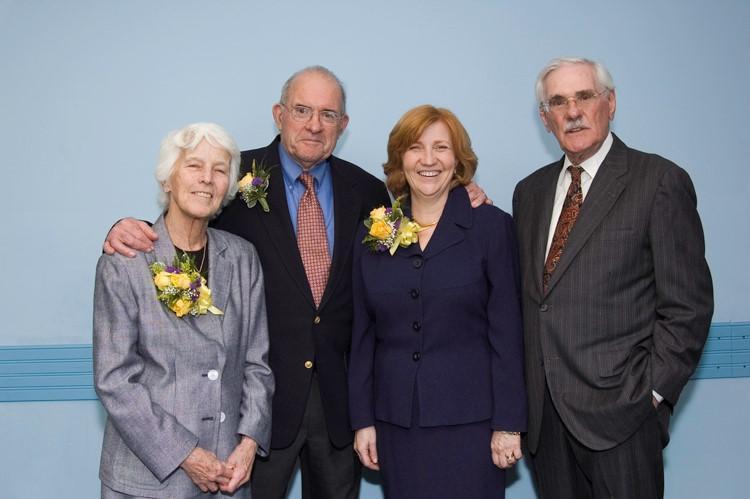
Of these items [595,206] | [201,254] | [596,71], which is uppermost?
[596,71]

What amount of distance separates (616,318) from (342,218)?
44.8 inches

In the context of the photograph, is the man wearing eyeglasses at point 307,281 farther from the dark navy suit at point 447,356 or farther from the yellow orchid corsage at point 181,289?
the yellow orchid corsage at point 181,289

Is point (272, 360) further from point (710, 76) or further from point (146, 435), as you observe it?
point (710, 76)

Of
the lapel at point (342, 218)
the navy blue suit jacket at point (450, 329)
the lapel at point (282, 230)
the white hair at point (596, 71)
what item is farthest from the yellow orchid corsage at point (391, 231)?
the white hair at point (596, 71)

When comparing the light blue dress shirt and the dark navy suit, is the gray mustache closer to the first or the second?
the dark navy suit

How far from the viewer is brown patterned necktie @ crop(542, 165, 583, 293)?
8.64 ft

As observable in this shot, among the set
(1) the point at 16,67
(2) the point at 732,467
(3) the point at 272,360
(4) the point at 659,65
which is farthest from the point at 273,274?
(2) the point at 732,467

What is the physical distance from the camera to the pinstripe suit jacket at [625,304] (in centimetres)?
245

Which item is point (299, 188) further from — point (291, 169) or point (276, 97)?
point (276, 97)

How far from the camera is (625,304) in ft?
8.19

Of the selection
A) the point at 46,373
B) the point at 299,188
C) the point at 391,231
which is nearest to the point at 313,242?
the point at 299,188

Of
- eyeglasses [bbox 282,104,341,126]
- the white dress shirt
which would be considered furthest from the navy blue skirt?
eyeglasses [bbox 282,104,341,126]

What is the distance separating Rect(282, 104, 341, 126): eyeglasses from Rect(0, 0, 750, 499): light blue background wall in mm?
619

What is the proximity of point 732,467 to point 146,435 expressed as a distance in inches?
117
